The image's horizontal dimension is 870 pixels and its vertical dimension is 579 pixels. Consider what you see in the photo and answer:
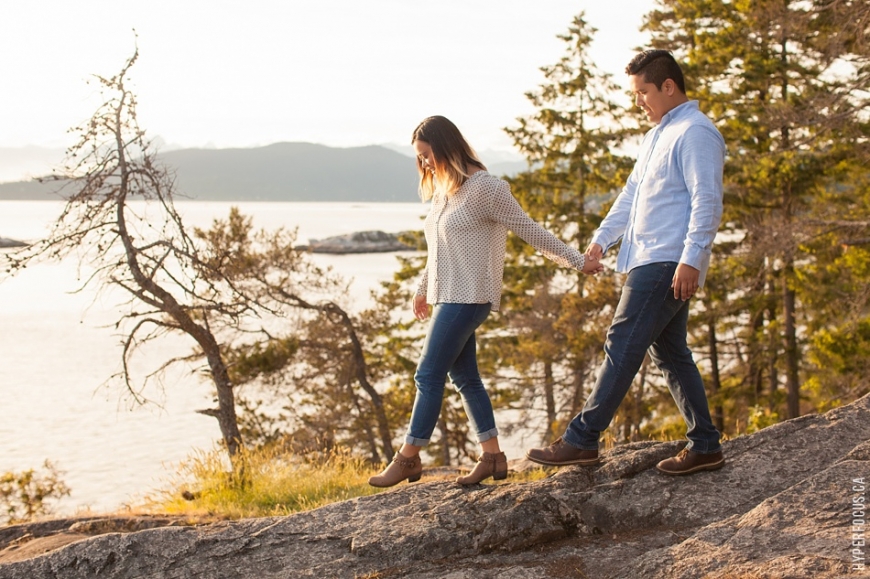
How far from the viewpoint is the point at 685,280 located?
3652mm

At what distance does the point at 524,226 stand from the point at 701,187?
0.89m

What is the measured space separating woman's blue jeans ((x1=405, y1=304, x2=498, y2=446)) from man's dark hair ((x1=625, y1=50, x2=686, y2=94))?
1364mm

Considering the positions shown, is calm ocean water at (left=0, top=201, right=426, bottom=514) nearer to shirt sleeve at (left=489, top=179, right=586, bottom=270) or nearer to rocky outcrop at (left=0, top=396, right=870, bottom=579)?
rocky outcrop at (left=0, top=396, right=870, bottom=579)

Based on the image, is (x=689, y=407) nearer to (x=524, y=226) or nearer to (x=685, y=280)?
(x=685, y=280)

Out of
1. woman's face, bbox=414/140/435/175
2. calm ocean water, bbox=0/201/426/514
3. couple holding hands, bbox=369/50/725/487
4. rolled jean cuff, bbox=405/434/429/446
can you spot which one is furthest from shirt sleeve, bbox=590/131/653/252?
calm ocean water, bbox=0/201/426/514

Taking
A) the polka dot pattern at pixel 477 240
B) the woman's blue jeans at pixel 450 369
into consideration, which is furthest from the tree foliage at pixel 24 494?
the polka dot pattern at pixel 477 240

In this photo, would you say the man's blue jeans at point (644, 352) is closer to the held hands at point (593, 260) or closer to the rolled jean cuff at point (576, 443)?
the rolled jean cuff at point (576, 443)

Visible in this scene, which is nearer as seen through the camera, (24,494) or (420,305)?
(420,305)

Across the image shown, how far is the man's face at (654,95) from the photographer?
155 inches

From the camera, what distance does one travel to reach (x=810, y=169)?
62.4 feet

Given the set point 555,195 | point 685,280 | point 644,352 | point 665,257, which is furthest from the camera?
point 555,195

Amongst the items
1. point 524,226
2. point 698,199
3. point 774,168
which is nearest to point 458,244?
point 524,226

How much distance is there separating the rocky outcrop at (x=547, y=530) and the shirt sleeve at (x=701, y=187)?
1.15 meters

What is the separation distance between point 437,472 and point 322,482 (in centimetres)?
120
